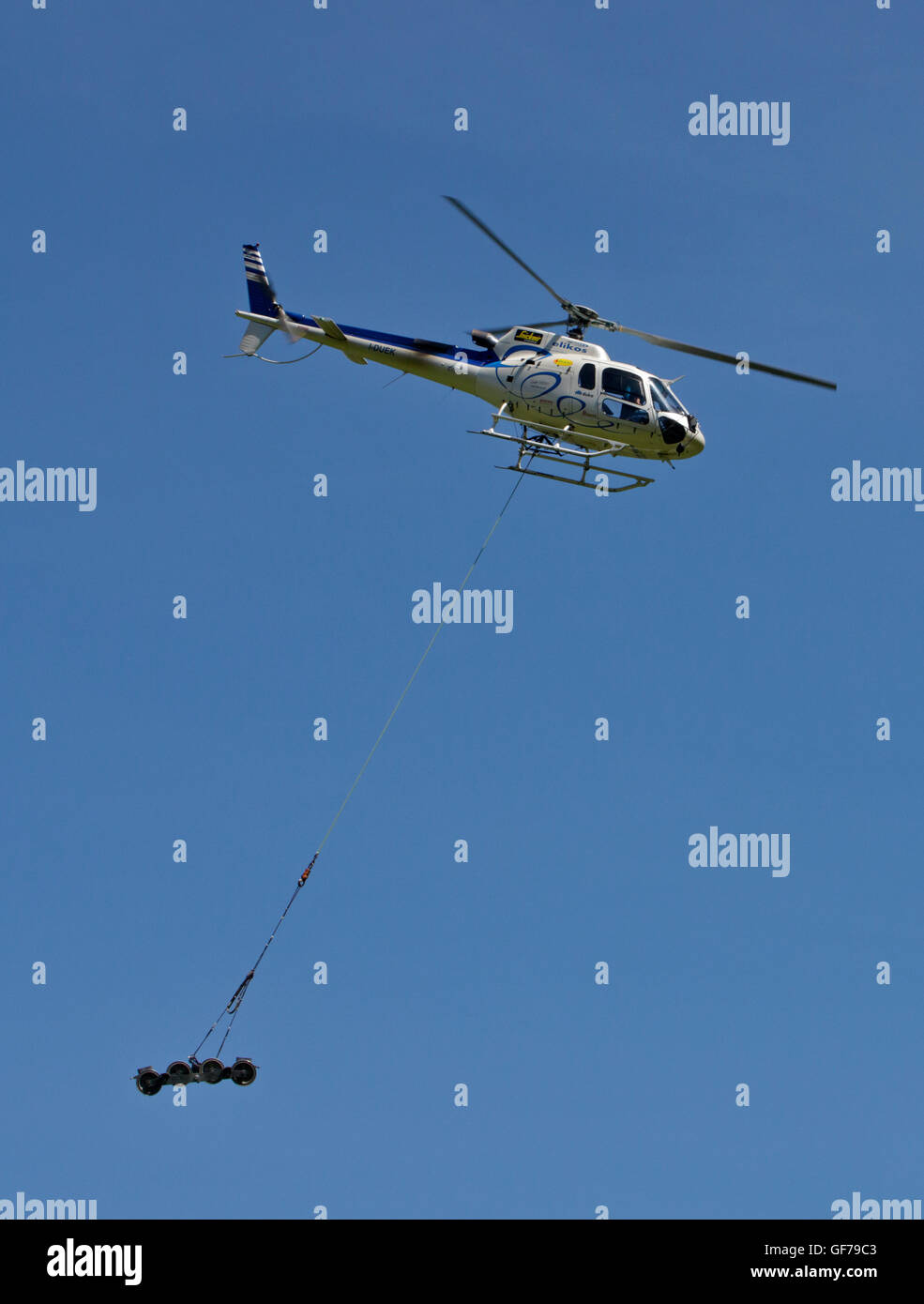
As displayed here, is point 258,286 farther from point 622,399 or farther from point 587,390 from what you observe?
point 622,399

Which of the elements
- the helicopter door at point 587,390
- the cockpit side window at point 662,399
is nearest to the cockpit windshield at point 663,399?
the cockpit side window at point 662,399

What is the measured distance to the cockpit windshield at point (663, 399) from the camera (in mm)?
42344

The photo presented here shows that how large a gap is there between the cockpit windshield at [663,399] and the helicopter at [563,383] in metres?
0.02

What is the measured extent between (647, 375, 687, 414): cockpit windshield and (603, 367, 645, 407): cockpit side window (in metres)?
0.26

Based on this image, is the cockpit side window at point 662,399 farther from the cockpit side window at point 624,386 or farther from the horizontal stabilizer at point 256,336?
the horizontal stabilizer at point 256,336

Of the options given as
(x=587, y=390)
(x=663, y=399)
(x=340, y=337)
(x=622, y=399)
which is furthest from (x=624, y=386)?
(x=340, y=337)
